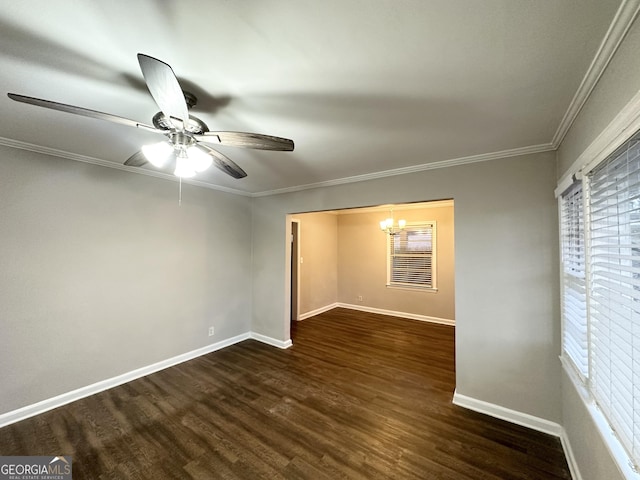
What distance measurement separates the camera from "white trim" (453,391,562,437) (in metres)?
2.10

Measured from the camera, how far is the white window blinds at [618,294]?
101 centimetres

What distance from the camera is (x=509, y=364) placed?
226cm

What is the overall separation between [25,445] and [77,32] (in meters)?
2.91

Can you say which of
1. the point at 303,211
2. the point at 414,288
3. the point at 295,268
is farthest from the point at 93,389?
the point at 414,288

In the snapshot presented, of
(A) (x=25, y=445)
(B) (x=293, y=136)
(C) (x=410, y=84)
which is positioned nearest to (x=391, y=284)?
(B) (x=293, y=136)

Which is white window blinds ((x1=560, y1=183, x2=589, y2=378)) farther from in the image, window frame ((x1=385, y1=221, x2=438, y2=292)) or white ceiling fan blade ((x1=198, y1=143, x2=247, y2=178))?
window frame ((x1=385, y1=221, x2=438, y2=292))

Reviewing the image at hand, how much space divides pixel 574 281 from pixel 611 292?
633 millimetres

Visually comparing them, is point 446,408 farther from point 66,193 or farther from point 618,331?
point 66,193

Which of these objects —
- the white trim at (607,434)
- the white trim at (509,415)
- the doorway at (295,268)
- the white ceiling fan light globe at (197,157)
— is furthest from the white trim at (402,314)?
the white ceiling fan light globe at (197,157)

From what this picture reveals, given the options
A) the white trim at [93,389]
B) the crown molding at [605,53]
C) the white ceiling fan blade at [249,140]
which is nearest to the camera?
the crown molding at [605,53]

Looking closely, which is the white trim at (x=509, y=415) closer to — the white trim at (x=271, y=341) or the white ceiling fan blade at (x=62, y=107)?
the white trim at (x=271, y=341)

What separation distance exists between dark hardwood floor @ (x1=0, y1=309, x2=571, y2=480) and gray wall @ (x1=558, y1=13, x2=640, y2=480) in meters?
0.36

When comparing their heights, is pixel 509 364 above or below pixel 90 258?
below

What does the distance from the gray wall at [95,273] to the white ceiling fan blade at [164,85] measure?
2.13 m
